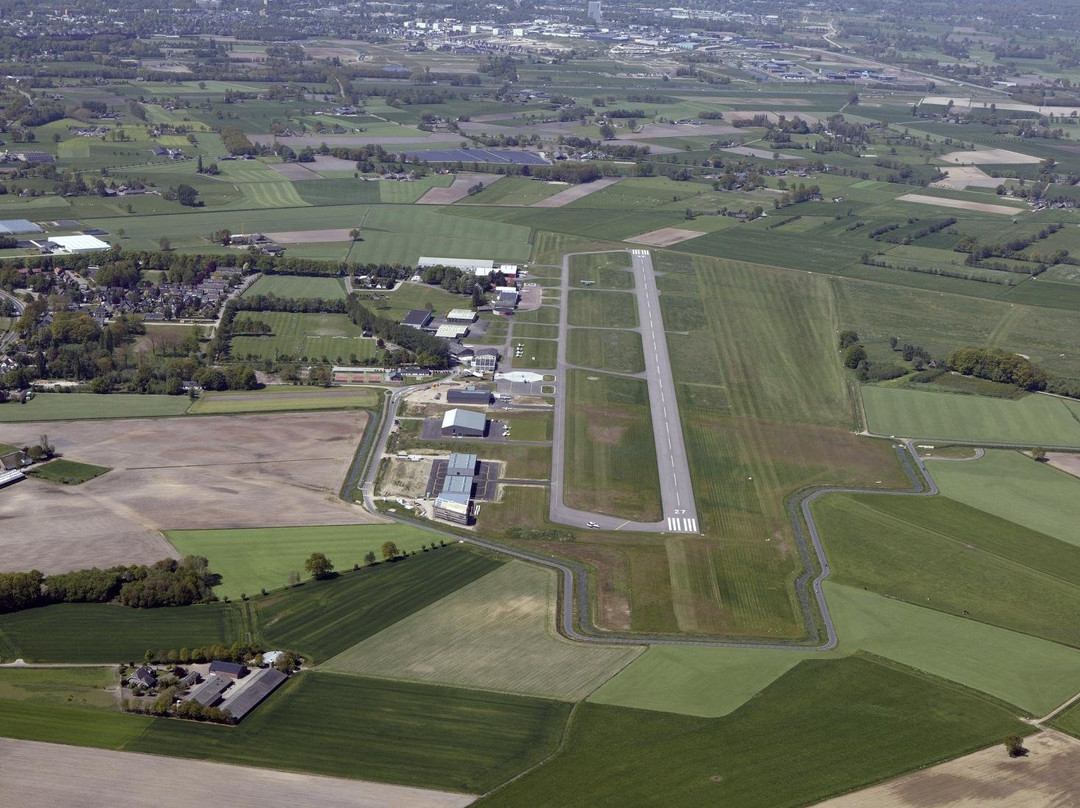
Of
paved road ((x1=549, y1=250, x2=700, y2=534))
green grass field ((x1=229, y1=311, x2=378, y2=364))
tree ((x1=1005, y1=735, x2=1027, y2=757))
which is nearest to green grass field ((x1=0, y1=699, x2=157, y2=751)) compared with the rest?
paved road ((x1=549, y1=250, x2=700, y2=534))

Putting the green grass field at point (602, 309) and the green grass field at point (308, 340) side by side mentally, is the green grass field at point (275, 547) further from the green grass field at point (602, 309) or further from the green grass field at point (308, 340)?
the green grass field at point (602, 309)

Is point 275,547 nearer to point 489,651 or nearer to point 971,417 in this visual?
point 489,651

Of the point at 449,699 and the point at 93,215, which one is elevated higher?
the point at 93,215

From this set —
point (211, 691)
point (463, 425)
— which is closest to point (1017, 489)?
point (463, 425)

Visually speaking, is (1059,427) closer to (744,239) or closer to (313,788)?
(744,239)

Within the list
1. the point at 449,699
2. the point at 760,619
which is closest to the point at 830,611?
the point at 760,619

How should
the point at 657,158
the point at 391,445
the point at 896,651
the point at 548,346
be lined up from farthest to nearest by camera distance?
the point at 657,158
the point at 548,346
the point at 391,445
the point at 896,651

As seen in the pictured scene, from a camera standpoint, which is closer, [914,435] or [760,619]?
[760,619]

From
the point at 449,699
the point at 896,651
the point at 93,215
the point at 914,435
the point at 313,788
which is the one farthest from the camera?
A: the point at 93,215
